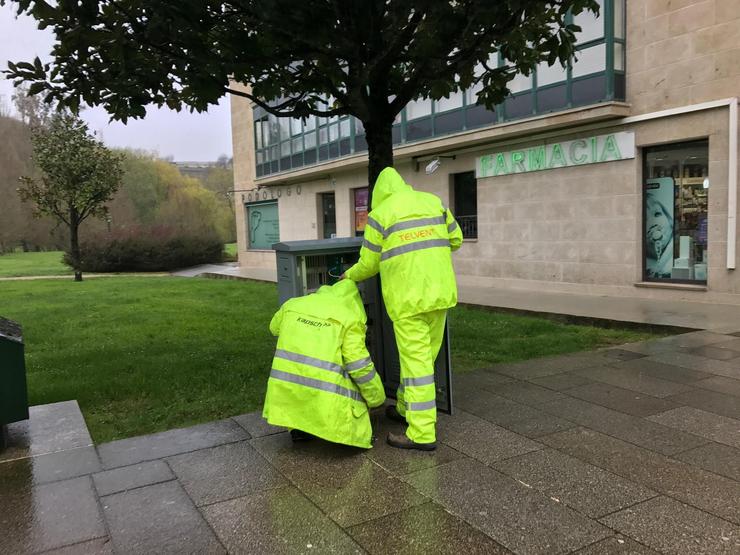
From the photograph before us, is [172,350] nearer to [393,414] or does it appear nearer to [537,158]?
[393,414]

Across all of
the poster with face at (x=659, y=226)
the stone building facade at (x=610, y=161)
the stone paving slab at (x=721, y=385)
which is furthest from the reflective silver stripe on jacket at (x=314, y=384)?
the poster with face at (x=659, y=226)

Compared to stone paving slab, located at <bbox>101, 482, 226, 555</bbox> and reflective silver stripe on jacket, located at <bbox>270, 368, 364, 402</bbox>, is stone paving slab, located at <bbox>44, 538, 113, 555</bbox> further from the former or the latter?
reflective silver stripe on jacket, located at <bbox>270, 368, 364, 402</bbox>

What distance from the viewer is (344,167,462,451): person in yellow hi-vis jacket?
368 cm

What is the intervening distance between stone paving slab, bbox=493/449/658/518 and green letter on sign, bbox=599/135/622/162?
9.15 meters

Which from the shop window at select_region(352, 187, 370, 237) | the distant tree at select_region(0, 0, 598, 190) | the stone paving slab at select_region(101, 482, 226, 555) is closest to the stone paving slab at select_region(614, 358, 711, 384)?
the distant tree at select_region(0, 0, 598, 190)

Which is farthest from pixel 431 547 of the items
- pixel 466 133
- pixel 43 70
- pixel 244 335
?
pixel 466 133

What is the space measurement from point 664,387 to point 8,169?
61514 mm

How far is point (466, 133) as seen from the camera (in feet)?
45.4

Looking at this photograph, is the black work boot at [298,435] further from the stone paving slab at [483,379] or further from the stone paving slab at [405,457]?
the stone paving slab at [483,379]

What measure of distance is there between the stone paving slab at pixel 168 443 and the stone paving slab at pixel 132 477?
0.10m

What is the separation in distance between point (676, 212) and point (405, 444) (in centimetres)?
937

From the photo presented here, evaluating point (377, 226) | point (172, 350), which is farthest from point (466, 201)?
point (377, 226)

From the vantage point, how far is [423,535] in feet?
9.11

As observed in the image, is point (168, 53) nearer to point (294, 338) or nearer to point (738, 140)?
point (294, 338)
